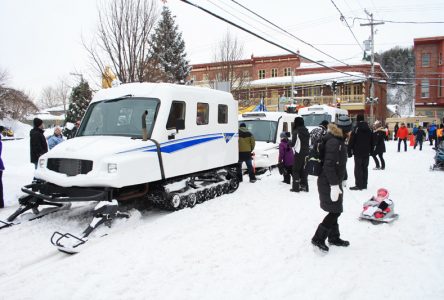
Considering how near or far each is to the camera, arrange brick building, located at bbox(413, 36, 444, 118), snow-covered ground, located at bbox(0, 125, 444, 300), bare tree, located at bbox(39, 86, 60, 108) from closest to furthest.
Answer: snow-covered ground, located at bbox(0, 125, 444, 300), brick building, located at bbox(413, 36, 444, 118), bare tree, located at bbox(39, 86, 60, 108)

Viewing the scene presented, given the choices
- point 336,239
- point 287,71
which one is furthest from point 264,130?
point 287,71

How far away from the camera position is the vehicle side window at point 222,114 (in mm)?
9719

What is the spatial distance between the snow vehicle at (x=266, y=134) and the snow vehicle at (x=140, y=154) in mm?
4278

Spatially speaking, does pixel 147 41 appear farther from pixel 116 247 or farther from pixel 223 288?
Result: pixel 223 288

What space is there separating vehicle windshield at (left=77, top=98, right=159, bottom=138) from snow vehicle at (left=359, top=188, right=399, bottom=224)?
4.42 meters

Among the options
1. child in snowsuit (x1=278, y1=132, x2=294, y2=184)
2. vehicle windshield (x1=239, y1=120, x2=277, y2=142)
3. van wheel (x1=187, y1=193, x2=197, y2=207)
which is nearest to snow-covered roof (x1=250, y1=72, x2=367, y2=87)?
vehicle windshield (x1=239, y1=120, x2=277, y2=142)

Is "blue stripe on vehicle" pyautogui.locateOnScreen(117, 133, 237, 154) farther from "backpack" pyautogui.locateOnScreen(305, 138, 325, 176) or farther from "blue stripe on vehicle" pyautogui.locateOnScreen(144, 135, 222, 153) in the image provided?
"backpack" pyautogui.locateOnScreen(305, 138, 325, 176)

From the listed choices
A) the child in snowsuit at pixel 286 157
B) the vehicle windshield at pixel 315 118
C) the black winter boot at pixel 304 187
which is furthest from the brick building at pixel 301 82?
the black winter boot at pixel 304 187

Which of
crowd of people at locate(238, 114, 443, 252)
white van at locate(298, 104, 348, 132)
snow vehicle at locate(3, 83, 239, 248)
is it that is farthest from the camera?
white van at locate(298, 104, 348, 132)

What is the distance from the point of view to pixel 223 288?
4.34 m

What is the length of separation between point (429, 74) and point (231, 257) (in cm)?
5737

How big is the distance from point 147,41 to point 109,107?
10.2 metres

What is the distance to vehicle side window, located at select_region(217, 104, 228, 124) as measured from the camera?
972 cm

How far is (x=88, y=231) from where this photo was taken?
20.5 ft
